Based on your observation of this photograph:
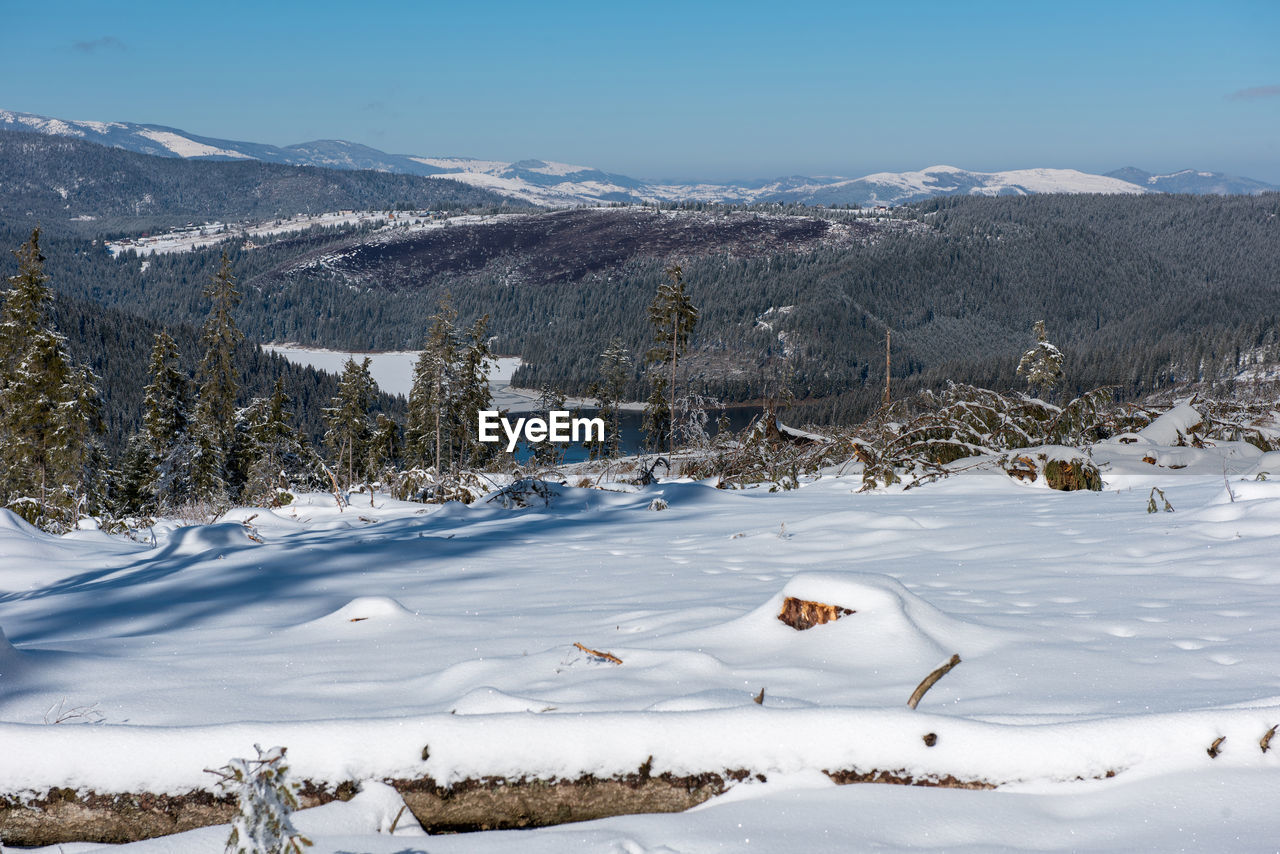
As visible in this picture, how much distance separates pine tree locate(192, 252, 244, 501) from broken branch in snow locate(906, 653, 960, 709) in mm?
35093

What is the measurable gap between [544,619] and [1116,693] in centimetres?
194

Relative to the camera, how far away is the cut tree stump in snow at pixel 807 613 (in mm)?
2596

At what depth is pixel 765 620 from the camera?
2658 mm

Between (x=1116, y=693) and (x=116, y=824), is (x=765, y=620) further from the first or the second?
(x=116, y=824)

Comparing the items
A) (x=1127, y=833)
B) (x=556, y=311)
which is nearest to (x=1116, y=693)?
(x=1127, y=833)

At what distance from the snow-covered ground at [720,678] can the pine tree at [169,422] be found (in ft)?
106

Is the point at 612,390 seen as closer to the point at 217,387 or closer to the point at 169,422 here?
the point at 217,387

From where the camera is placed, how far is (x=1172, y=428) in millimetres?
7434

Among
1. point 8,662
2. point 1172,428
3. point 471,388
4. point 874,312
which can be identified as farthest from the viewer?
point 874,312

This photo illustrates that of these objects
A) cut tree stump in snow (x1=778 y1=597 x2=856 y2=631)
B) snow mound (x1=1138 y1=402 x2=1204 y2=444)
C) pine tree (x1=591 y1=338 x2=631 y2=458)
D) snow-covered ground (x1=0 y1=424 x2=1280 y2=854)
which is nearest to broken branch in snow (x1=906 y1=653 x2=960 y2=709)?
snow-covered ground (x1=0 y1=424 x2=1280 y2=854)

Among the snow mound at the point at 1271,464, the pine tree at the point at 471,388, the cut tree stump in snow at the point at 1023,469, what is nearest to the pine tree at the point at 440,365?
the pine tree at the point at 471,388

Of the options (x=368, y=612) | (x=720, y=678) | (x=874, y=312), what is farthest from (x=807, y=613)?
(x=874, y=312)

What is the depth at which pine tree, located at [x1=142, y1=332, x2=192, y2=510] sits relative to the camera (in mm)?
32656

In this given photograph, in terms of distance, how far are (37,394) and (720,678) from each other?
3128cm
